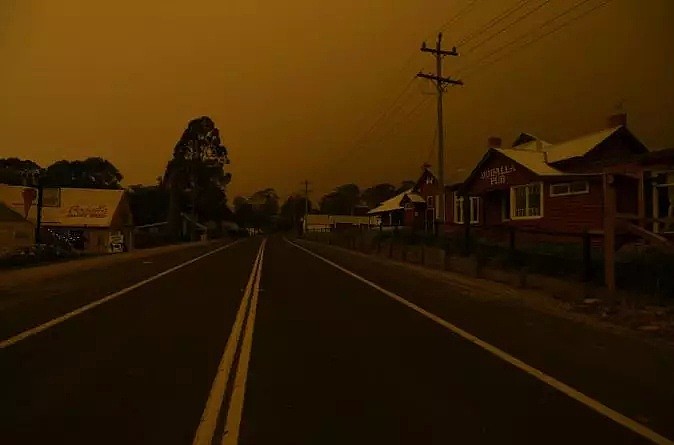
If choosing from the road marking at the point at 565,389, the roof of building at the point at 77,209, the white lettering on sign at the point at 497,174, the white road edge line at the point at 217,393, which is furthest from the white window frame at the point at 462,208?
the white road edge line at the point at 217,393

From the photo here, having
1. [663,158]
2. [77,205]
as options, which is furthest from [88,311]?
[77,205]

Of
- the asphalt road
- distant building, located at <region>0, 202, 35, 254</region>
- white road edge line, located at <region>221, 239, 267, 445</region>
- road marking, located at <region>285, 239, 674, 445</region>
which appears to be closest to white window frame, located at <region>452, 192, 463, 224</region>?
distant building, located at <region>0, 202, 35, 254</region>

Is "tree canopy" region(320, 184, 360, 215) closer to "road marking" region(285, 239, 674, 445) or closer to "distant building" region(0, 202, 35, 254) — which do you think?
"distant building" region(0, 202, 35, 254)

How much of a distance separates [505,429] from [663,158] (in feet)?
61.5

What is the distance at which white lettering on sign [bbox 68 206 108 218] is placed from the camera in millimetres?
65125

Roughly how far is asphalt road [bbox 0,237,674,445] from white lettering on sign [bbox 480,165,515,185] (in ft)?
83.1

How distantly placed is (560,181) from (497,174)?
728 centimetres

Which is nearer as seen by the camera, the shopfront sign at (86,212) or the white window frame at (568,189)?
the white window frame at (568,189)

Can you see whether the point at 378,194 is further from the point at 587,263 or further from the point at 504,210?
the point at 587,263

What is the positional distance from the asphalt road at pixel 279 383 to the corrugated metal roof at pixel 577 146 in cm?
2095

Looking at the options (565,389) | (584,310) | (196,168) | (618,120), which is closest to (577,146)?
(618,120)

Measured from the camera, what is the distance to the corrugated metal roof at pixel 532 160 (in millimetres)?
34094

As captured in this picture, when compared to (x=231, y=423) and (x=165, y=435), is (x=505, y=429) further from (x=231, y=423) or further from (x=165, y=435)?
(x=165, y=435)

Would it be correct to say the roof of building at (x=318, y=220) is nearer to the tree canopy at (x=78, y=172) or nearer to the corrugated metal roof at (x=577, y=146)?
the tree canopy at (x=78, y=172)
